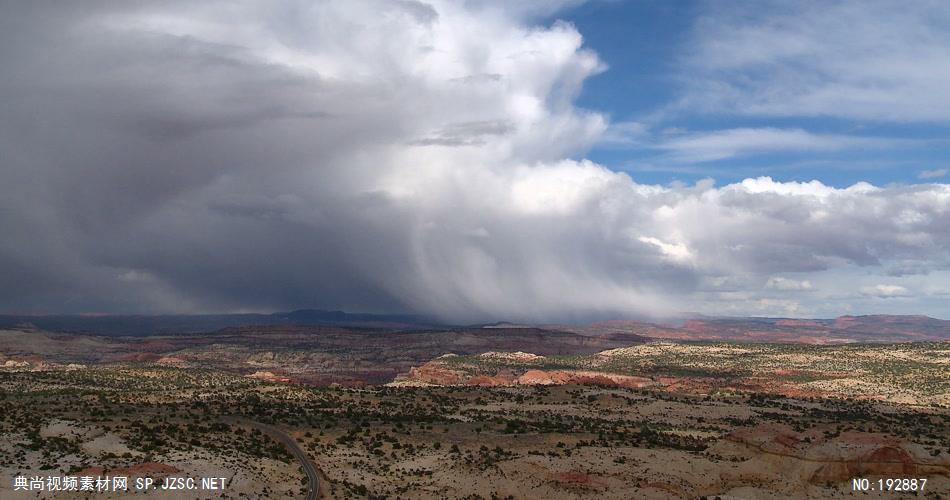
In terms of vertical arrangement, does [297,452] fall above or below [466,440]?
above

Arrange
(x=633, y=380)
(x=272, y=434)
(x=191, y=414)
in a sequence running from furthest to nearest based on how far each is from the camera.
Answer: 1. (x=633, y=380)
2. (x=191, y=414)
3. (x=272, y=434)

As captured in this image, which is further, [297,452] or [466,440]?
[466,440]

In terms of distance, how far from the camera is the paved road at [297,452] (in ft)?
166

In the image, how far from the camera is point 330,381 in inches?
6821

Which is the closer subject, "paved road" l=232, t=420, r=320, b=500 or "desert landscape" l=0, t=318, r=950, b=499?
"paved road" l=232, t=420, r=320, b=500

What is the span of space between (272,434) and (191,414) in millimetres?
10695

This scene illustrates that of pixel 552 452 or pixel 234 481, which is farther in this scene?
pixel 552 452

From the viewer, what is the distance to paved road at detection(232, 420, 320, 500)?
5069cm

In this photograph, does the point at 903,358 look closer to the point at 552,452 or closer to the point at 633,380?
the point at 633,380

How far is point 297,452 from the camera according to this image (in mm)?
60781

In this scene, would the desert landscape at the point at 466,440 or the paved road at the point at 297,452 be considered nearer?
the paved road at the point at 297,452

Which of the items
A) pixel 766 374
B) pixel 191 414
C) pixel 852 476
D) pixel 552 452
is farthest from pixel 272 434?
pixel 766 374

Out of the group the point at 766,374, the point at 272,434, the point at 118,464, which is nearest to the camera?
the point at 118,464

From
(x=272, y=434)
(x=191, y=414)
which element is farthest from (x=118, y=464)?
(x=191, y=414)
